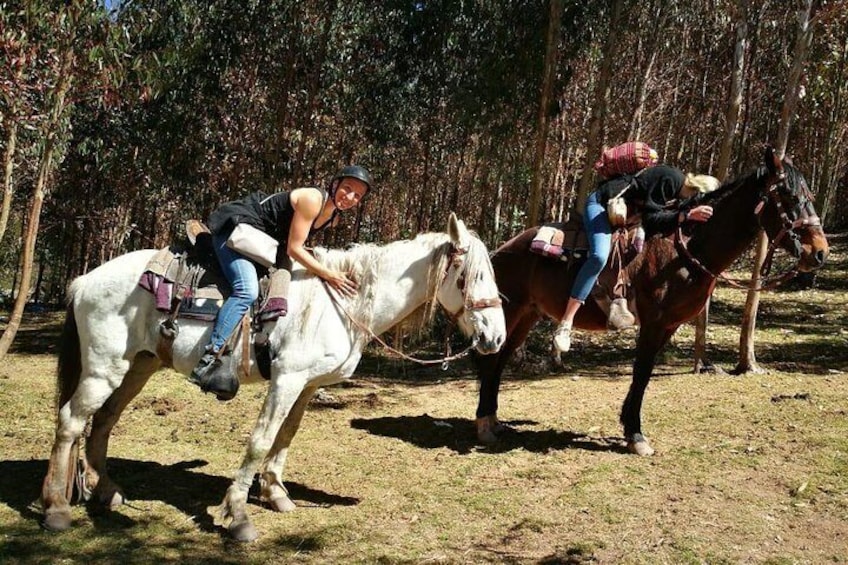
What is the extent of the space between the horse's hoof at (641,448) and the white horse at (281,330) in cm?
222

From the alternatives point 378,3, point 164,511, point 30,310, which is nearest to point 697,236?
point 164,511

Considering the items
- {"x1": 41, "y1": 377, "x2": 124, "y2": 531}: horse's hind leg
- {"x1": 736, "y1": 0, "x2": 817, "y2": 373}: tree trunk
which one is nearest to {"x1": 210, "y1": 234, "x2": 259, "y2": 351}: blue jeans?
{"x1": 41, "y1": 377, "x2": 124, "y2": 531}: horse's hind leg

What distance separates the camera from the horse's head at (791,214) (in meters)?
5.27

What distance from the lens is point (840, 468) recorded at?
205 inches

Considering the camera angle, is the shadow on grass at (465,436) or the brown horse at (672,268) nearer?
the brown horse at (672,268)

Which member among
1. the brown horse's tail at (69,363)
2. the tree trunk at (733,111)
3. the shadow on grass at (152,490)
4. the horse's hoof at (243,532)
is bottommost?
the shadow on grass at (152,490)

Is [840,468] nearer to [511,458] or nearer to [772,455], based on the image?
[772,455]

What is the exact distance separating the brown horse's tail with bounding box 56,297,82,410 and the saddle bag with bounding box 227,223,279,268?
4.28 ft

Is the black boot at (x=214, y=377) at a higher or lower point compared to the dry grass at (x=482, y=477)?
higher

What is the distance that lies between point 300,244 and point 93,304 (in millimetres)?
1450

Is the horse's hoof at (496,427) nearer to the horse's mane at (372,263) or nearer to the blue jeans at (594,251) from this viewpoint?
the blue jeans at (594,251)

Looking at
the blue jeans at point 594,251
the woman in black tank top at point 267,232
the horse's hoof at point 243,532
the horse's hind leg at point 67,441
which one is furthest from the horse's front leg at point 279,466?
the blue jeans at point 594,251

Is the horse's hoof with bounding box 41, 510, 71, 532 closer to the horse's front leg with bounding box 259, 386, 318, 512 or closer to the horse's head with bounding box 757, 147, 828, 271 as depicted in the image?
the horse's front leg with bounding box 259, 386, 318, 512

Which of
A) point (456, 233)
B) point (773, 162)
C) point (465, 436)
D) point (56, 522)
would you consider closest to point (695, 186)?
point (773, 162)
